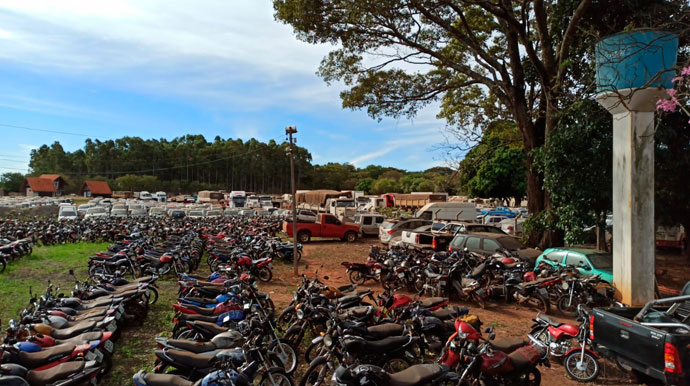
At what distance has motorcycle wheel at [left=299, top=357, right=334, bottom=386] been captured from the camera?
4703 millimetres

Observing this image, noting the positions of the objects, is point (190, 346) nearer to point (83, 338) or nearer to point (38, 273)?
point (83, 338)

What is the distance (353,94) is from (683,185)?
11296 millimetres

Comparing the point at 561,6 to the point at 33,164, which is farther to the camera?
the point at 33,164

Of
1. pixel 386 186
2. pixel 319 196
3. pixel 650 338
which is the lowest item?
pixel 650 338

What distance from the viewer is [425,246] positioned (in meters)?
15.1

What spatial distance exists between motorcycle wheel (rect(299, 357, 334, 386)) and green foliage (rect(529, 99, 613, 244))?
10175mm

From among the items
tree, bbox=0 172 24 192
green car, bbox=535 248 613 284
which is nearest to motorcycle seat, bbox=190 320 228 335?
green car, bbox=535 248 613 284

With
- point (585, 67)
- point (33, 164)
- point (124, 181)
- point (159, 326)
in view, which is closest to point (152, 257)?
point (159, 326)

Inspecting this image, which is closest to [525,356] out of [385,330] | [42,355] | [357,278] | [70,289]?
[385,330]

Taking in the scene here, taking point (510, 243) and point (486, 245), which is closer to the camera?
point (486, 245)

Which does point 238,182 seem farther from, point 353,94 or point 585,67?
point 585,67

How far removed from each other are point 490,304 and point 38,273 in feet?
41.4

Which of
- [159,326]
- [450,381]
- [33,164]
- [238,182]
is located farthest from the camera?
[238,182]

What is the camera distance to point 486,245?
42.3ft
